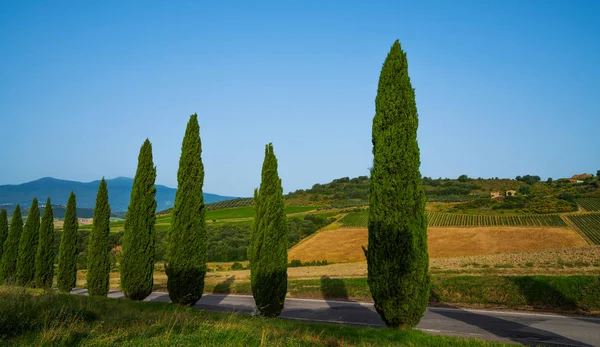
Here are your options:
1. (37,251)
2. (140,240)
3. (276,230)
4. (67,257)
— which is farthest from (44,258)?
(276,230)

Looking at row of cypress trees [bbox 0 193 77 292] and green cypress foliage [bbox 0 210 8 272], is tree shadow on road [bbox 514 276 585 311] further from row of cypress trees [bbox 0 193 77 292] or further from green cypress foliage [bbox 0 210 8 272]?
green cypress foliage [bbox 0 210 8 272]

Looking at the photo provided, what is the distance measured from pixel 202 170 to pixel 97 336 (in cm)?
1330

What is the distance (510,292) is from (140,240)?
17856 millimetres

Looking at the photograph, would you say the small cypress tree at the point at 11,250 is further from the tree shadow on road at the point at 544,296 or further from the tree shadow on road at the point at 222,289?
the tree shadow on road at the point at 544,296

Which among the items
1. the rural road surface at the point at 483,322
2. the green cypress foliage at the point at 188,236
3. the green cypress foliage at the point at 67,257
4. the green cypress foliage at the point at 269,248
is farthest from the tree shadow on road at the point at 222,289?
the green cypress foliage at the point at 269,248

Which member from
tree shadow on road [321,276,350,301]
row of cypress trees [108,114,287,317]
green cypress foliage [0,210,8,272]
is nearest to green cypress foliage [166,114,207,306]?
row of cypress trees [108,114,287,317]

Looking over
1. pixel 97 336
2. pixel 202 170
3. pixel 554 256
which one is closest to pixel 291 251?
pixel 554 256

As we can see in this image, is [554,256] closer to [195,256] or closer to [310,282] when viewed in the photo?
[310,282]

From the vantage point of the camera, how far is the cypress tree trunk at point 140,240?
2059cm

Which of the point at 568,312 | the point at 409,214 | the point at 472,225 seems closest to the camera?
the point at 409,214

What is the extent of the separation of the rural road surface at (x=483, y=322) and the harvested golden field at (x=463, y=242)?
84.8 feet

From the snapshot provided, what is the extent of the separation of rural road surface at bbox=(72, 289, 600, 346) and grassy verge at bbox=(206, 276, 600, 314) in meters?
1.56

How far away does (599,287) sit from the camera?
59.5 ft

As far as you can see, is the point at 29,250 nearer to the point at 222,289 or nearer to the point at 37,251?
the point at 37,251
